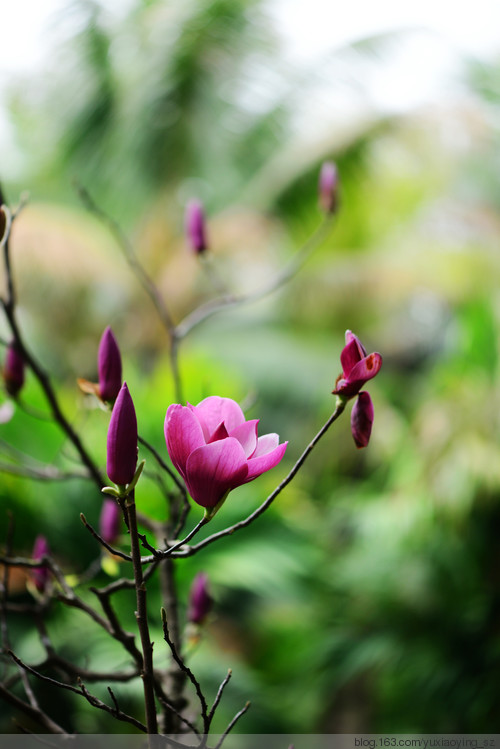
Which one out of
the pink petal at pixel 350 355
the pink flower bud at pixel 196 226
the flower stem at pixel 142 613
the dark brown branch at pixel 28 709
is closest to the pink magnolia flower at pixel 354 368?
the pink petal at pixel 350 355

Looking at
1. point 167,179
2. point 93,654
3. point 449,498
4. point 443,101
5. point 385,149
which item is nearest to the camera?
point 93,654

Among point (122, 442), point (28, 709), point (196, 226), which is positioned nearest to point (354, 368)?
point (122, 442)

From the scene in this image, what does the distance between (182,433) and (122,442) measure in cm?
3

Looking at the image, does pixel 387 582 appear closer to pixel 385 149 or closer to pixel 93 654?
pixel 93 654

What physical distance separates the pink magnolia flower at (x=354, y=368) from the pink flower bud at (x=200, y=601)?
0.83 feet

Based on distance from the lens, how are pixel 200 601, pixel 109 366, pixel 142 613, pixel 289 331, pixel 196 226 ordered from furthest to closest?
1. pixel 289 331
2. pixel 196 226
3. pixel 200 601
4. pixel 109 366
5. pixel 142 613

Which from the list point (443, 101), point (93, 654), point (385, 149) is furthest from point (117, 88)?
point (93, 654)

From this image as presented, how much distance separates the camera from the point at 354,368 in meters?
0.30

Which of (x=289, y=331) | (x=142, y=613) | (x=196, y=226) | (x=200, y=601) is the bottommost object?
(x=289, y=331)

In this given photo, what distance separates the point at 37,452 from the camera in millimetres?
1285

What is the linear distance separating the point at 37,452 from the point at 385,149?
300 cm

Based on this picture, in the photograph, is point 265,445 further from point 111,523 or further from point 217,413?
point 111,523

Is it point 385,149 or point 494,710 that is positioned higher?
point 385,149

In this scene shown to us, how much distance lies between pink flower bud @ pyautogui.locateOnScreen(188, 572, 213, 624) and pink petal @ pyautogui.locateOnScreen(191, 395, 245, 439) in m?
0.22
